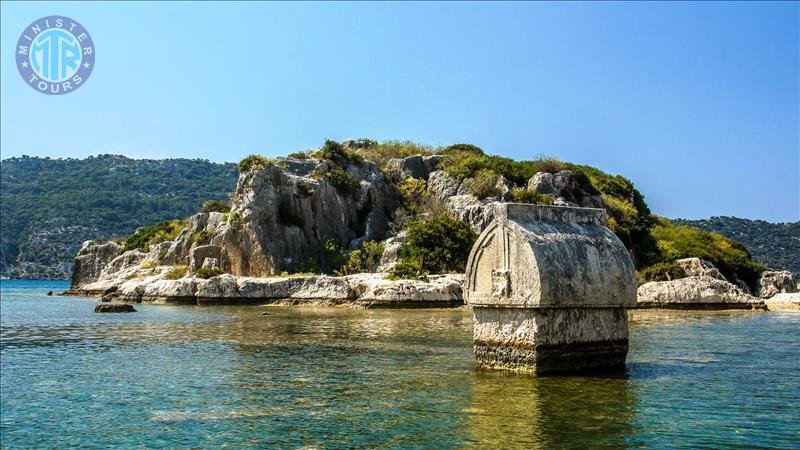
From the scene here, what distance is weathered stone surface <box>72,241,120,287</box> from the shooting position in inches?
3179

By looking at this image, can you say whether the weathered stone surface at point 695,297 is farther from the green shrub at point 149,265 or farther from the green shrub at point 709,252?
the green shrub at point 149,265

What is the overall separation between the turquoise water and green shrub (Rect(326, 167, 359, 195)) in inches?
1448

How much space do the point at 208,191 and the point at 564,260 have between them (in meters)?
190

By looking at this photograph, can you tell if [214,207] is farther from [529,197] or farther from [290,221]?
[529,197]

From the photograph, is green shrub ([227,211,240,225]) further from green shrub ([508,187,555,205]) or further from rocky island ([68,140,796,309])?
green shrub ([508,187,555,205])

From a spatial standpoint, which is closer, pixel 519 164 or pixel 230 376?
pixel 230 376

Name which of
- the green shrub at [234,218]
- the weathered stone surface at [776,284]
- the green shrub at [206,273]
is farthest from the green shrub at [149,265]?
the weathered stone surface at [776,284]

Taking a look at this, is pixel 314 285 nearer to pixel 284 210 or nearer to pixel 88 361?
pixel 284 210

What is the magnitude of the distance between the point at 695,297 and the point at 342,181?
3085cm

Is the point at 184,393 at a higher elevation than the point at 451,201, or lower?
lower

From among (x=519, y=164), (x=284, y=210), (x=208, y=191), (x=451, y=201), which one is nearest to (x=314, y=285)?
(x=284, y=210)

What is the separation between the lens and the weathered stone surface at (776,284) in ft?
172

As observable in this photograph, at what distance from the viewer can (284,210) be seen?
56.4 metres

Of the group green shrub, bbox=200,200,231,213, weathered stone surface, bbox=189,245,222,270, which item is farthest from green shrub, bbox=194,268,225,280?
green shrub, bbox=200,200,231,213
